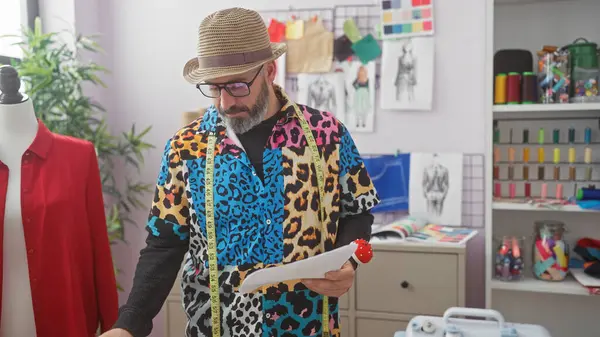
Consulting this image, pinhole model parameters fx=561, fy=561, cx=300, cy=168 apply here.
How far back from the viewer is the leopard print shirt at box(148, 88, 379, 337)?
1333 millimetres

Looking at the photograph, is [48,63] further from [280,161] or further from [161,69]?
[280,161]

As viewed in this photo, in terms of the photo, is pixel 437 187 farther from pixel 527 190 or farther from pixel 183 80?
pixel 183 80

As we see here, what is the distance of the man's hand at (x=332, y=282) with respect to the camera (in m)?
1.24

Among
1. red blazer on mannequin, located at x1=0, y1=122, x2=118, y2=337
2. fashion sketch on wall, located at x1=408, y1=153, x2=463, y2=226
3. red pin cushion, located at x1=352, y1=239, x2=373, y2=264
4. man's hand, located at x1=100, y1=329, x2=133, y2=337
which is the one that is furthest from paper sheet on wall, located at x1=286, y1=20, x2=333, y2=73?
man's hand, located at x1=100, y1=329, x2=133, y2=337

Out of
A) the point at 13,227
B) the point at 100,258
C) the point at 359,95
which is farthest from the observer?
the point at 359,95

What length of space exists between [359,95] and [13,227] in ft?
5.63

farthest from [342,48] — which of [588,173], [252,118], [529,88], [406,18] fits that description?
[252,118]

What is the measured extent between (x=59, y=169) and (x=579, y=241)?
81.3 inches

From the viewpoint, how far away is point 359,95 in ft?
9.09

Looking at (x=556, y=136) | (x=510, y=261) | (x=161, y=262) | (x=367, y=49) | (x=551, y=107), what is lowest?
(x=510, y=261)

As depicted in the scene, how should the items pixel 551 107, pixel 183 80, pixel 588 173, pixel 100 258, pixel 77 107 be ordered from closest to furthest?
pixel 100 258 → pixel 551 107 → pixel 588 173 → pixel 77 107 → pixel 183 80

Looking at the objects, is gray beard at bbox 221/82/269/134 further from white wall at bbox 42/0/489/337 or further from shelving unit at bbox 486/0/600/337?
white wall at bbox 42/0/489/337

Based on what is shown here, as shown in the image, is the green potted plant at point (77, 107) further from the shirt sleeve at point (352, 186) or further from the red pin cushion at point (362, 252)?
the red pin cushion at point (362, 252)

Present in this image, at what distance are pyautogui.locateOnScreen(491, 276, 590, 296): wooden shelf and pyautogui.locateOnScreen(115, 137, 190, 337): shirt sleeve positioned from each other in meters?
1.47
